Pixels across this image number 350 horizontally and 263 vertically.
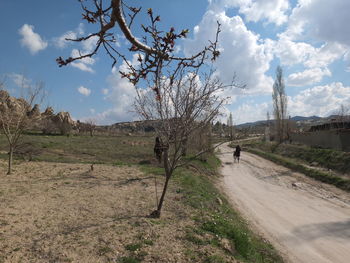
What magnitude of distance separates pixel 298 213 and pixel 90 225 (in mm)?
7973

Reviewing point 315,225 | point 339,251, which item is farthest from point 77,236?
point 315,225

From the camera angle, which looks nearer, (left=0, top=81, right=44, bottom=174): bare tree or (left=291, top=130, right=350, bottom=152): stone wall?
(left=0, top=81, right=44, bottom=174): bare tree

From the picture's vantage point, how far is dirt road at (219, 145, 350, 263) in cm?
704

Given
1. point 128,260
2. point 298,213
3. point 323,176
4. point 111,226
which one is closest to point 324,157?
point 323,176

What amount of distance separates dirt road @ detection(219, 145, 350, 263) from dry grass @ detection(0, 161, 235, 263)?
9.08 feet

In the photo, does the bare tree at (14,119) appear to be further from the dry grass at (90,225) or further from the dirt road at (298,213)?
the dirt road at (298,213)

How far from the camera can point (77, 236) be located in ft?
17.1

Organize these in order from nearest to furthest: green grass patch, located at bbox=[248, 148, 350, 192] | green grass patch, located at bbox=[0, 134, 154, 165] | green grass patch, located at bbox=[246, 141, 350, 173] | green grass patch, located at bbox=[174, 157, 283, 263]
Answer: green grass patch, located at bbox=[174, 157, 283, 263] → green grass patch, located at bbox=[248, 148, 350, 192] → green grass patch, located at bbox=[0, 134, 154, 165] → green grass patch, located at bbox=[246, 141, 350, 173]

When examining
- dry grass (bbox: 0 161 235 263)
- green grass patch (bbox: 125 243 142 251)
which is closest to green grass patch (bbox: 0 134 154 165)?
dry grass (bbox: 0 161 235 263)

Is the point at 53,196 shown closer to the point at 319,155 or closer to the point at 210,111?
the point at 210,111

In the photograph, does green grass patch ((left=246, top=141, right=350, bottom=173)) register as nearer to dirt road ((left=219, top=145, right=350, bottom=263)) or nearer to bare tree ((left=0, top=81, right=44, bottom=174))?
dirt road ((left=219, top=145, right=350, bottom=263))

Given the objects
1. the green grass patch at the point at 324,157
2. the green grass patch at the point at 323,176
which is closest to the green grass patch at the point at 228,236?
the green grass patch at the point at 323,176

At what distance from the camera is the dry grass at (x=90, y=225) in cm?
464

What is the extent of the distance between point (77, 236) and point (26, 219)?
152cm
